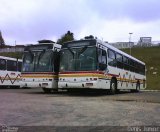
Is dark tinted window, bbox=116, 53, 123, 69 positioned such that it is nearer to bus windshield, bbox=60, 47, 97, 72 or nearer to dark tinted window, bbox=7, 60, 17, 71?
bus windshield, bbox=60, 47, 97, 72

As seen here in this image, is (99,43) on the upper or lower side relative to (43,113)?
upper

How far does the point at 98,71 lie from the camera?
2283 cm

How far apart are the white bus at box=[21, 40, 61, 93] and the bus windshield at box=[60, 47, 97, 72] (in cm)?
98

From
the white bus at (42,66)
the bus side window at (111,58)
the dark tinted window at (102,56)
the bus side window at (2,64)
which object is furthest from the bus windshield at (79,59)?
the bus side window at (2,64)

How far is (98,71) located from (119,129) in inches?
506

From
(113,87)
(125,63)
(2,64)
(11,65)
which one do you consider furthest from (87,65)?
(11,65)

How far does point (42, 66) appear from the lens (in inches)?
991

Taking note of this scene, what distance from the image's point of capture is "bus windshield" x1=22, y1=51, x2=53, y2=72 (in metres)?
24.9

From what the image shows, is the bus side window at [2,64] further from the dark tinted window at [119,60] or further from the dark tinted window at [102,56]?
the dark tinted window at [102,56]

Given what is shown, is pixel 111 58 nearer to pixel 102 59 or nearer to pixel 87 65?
pixel 102 59

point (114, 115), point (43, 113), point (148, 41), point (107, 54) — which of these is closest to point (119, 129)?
point (114, 115)

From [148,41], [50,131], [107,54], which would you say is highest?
[148,41]

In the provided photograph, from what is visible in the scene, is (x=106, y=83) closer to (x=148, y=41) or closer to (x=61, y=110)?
(x=61, y=110)

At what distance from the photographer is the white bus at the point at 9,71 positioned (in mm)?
37281
